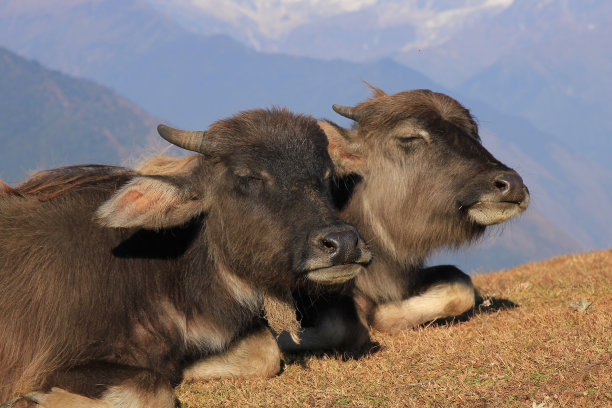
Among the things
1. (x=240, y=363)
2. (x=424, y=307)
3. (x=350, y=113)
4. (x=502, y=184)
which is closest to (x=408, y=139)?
(x=350, y=113)

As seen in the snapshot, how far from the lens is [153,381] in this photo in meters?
3.36

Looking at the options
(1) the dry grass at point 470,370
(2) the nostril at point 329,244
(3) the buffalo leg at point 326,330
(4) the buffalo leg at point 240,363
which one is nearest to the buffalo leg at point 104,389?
(1) the dry grass at point 470,370

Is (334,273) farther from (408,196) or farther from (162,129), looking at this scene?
(408,196)

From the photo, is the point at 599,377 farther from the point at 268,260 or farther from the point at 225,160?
the point at 225,160

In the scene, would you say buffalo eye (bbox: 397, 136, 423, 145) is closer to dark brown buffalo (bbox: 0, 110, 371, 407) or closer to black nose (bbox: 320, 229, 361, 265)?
dark brown buffalo (bbox: 0, 110, 371, 407)

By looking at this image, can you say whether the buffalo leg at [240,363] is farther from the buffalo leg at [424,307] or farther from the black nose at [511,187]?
the black nose at [511,187]

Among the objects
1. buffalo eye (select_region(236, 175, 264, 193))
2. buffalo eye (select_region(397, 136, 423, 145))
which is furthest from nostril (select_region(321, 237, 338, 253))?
buffalo eye (select_region(397, 136, 423, 145))

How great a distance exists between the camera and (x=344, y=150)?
17.4ft

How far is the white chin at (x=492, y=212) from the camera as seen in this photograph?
15.1 feet

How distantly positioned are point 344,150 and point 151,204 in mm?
2037

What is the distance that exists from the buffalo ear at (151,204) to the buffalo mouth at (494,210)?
82.2 inches

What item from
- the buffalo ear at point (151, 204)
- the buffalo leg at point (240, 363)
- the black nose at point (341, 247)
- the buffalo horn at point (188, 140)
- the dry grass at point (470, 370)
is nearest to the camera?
the dry grass at point (470, 370)

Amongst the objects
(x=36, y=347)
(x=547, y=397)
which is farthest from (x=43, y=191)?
(x=547, y=397)

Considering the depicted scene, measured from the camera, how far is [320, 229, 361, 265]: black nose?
3.42 meters
